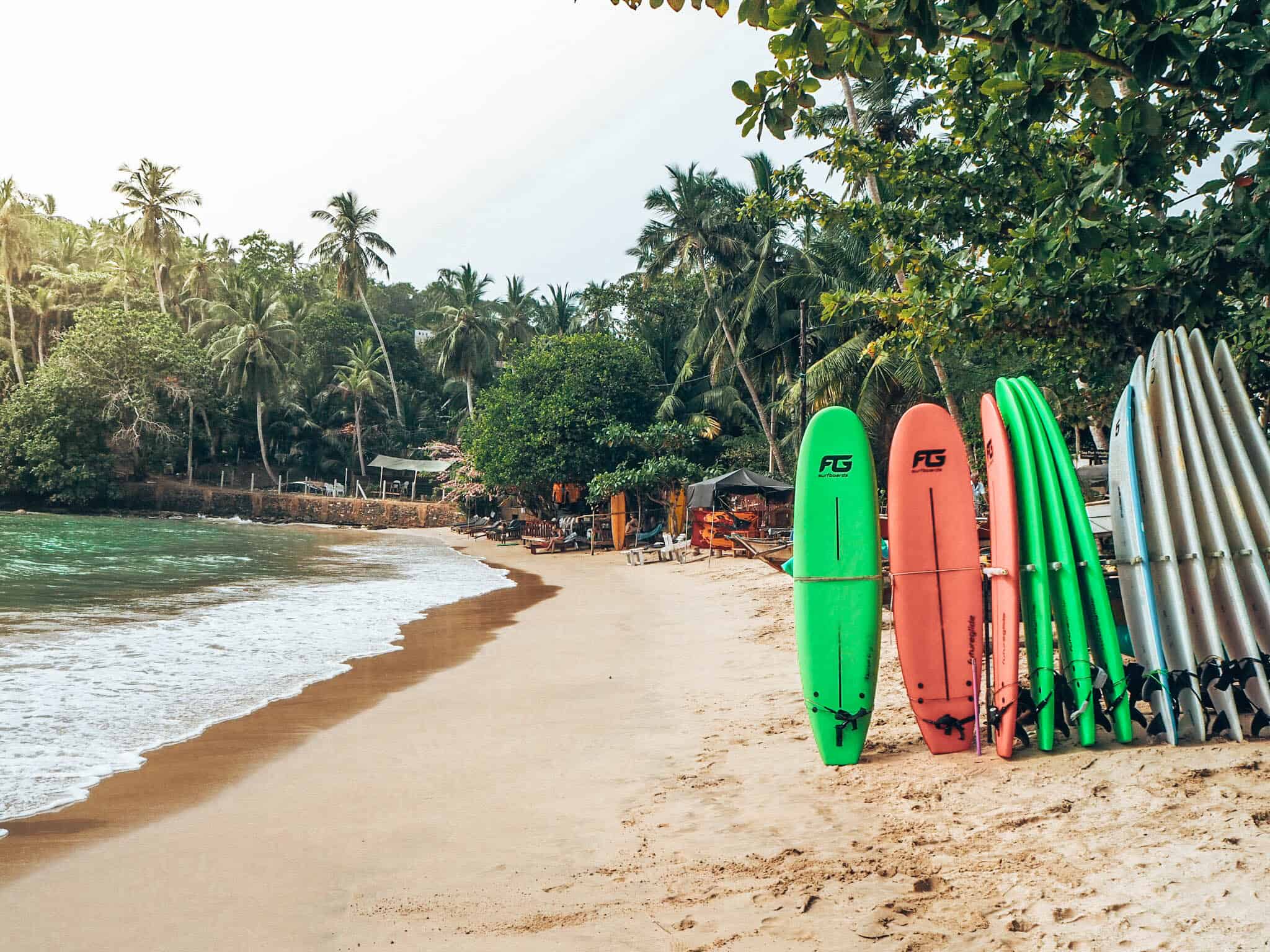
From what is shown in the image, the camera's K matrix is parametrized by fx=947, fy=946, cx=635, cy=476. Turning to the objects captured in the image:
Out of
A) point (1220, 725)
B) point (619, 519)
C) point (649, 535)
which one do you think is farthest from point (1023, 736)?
point (619, 519)

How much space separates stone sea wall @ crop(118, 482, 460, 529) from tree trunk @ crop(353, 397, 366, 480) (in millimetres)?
2764

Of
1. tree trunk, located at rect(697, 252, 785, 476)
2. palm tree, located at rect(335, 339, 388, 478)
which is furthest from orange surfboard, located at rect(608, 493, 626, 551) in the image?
palm tree, located at rect(335, 339, 388, 478)

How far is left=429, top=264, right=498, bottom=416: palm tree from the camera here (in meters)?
44.7

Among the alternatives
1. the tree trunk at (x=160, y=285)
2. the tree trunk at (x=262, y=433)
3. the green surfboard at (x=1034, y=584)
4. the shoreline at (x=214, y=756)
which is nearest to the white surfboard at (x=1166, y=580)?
the green surfboard at (x=1034, y=584)

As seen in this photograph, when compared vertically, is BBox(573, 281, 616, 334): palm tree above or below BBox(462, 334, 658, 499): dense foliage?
above

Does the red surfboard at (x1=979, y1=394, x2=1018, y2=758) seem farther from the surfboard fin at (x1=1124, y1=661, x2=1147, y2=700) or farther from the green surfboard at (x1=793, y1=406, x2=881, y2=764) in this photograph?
the green surfboard at (x1=793, y1=406, x2=881, y2=764)

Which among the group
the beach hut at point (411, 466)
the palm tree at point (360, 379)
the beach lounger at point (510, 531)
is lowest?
the beach lounger at point (510, 531)

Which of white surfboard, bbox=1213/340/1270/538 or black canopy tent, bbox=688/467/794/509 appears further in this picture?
black canopy tent, bbox=688/467/794/509

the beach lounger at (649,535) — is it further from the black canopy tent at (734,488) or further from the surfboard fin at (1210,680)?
the surfboard fin at (1210,680)

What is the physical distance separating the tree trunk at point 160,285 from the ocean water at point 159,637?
26759 mm

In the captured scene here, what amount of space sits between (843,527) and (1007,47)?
264cm

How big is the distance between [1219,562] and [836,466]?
188 centimetres

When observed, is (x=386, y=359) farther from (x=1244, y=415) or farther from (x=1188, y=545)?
(x=1188, y=545)

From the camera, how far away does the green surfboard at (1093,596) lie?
14.5 feet
